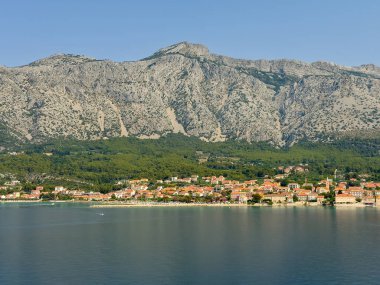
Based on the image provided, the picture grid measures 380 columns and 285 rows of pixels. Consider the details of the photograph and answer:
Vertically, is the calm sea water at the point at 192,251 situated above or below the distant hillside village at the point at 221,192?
below

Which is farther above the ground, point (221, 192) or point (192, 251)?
point (221, 192)

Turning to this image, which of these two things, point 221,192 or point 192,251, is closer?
point 192,251

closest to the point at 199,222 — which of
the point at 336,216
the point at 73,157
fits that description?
the point at 336,216

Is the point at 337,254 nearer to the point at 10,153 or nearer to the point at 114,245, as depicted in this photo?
the point at 114,245

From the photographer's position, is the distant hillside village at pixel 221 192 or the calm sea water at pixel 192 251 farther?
the distant hillside village at pixel 221 192
